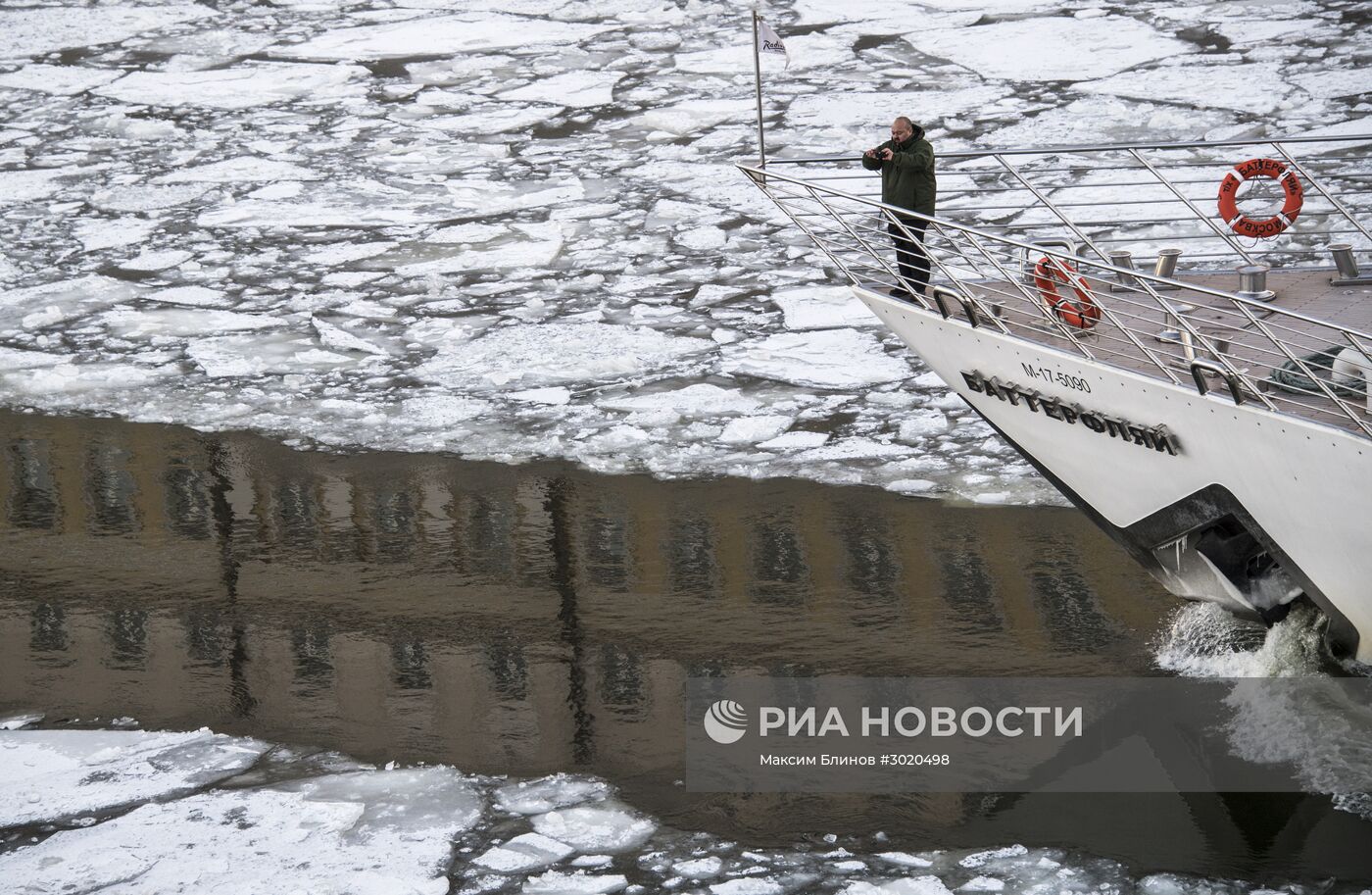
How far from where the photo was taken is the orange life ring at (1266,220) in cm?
615

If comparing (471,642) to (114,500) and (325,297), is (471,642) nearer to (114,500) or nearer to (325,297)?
(114,500)

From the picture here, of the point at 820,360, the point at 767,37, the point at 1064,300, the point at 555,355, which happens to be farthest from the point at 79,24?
the point at 1064,300

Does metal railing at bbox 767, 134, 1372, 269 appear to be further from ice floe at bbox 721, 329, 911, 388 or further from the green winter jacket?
the green winter jacket

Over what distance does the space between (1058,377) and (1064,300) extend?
0.95ft

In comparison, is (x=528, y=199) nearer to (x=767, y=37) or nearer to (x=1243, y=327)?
(x=767, y=37)

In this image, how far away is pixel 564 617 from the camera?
6.45 metres

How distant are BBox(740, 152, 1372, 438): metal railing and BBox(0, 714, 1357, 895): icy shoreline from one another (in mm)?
1622

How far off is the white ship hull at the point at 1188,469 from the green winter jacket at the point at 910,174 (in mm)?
861

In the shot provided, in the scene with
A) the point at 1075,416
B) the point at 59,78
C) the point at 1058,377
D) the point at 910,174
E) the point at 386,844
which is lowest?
the point at 386,844

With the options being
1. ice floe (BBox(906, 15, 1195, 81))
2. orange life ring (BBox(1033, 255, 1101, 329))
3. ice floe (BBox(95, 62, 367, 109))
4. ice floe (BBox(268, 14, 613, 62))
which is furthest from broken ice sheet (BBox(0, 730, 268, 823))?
ice floe (BBox(268, 14, 613, 62))

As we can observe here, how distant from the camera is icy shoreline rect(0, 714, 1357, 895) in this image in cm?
472

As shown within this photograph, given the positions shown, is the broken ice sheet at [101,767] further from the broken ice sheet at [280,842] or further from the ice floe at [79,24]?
the ice floe at [79,24]

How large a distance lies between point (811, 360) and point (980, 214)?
97.9 inches

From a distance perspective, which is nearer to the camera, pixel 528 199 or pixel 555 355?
pixel 555 355
